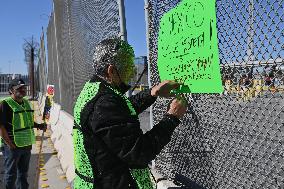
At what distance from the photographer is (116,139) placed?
79.7 inches

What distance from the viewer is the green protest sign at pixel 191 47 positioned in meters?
2.15

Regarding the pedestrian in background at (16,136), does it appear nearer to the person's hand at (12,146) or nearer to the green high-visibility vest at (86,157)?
the person's hand at (12,146)

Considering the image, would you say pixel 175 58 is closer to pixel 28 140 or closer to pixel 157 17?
pixel 157 17

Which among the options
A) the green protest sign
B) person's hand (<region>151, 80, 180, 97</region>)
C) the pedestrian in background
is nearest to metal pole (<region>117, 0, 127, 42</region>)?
the green protest sign

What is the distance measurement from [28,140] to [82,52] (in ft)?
5.43

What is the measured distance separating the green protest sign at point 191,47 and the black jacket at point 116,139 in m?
0.32

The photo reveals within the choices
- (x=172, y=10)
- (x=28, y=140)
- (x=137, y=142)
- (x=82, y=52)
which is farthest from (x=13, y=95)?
(x=137, y=142)

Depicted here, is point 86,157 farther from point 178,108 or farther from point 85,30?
point 85,30

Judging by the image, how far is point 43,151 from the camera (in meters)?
10.2

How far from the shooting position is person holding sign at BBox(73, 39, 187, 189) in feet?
6.70

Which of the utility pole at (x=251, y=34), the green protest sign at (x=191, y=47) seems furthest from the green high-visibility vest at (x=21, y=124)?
the utility pole at (x=251, y=34)

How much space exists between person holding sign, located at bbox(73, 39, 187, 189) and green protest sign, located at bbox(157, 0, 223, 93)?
0.69 feet

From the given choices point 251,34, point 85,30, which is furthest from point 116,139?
point 85,30

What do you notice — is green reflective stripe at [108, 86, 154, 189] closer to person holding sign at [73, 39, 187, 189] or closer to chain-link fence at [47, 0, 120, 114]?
person holding sign at [73, 39, 187, 189]
